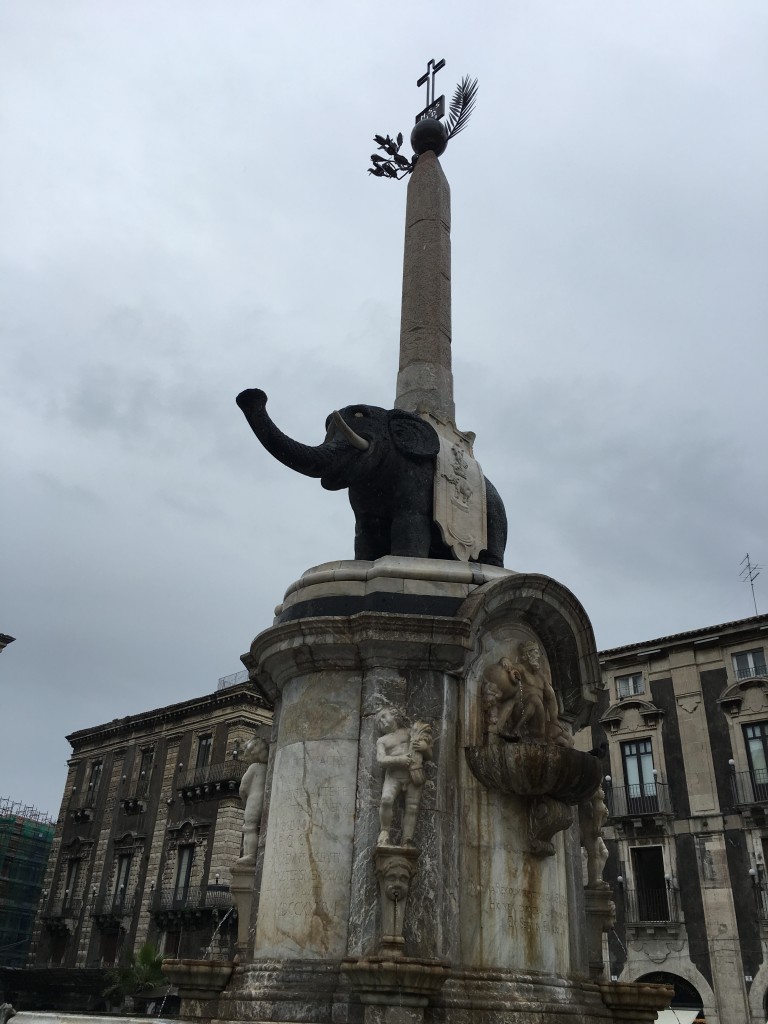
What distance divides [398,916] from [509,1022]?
47.0 inches

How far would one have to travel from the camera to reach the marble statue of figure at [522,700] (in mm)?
8734

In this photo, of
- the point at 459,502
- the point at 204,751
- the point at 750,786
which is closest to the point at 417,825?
the point at 459,502

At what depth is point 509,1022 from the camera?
289 inches

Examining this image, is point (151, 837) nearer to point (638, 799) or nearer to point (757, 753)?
point (638, 799)

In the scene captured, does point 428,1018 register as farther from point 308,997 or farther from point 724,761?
point 724,761

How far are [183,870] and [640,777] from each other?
18174mm

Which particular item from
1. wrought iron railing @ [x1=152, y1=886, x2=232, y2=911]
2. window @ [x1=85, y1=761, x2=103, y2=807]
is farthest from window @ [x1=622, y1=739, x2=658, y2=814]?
window @ [x1=85, y1=761, x2=103, y2=807]

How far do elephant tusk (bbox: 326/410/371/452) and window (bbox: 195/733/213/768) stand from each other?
101 feet

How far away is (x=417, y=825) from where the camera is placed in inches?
310

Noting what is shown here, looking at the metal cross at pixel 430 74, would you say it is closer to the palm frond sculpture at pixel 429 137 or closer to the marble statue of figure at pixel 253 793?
the palm frond sculpture at pixel 429 137

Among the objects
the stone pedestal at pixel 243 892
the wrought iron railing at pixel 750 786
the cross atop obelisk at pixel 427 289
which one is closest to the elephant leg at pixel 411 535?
the cross atop obelisk at pixel 427 289

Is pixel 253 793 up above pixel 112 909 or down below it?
below

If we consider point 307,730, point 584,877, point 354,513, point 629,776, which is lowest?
point 584,877

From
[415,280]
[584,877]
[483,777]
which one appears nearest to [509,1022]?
[483,777]
